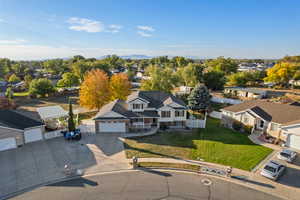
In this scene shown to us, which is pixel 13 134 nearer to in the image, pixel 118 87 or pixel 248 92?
pixel 118 87

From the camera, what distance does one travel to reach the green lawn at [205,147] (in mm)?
18875

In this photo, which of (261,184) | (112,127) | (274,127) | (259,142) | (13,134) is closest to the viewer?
(261,184)

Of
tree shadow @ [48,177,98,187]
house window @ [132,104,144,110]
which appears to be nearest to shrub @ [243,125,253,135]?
house window @ [132,104,144,110]

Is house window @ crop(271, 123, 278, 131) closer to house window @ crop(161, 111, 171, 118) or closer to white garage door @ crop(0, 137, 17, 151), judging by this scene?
house window @ crop(161, 111, 171, 118)

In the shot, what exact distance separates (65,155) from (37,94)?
132ft

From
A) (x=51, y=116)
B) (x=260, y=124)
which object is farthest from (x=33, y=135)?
(x=260, y=124)

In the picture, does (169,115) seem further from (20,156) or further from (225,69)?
(225,69)

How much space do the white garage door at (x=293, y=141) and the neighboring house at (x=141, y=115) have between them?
44.3ft

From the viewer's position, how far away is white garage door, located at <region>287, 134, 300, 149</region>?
→ 2125cm

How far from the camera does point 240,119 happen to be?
27734mm

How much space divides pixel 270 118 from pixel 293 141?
4.41m

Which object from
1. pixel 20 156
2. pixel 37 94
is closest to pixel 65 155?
pixel 20 156

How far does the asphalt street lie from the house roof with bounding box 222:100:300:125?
14.6 metres

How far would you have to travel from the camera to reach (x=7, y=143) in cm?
2023
